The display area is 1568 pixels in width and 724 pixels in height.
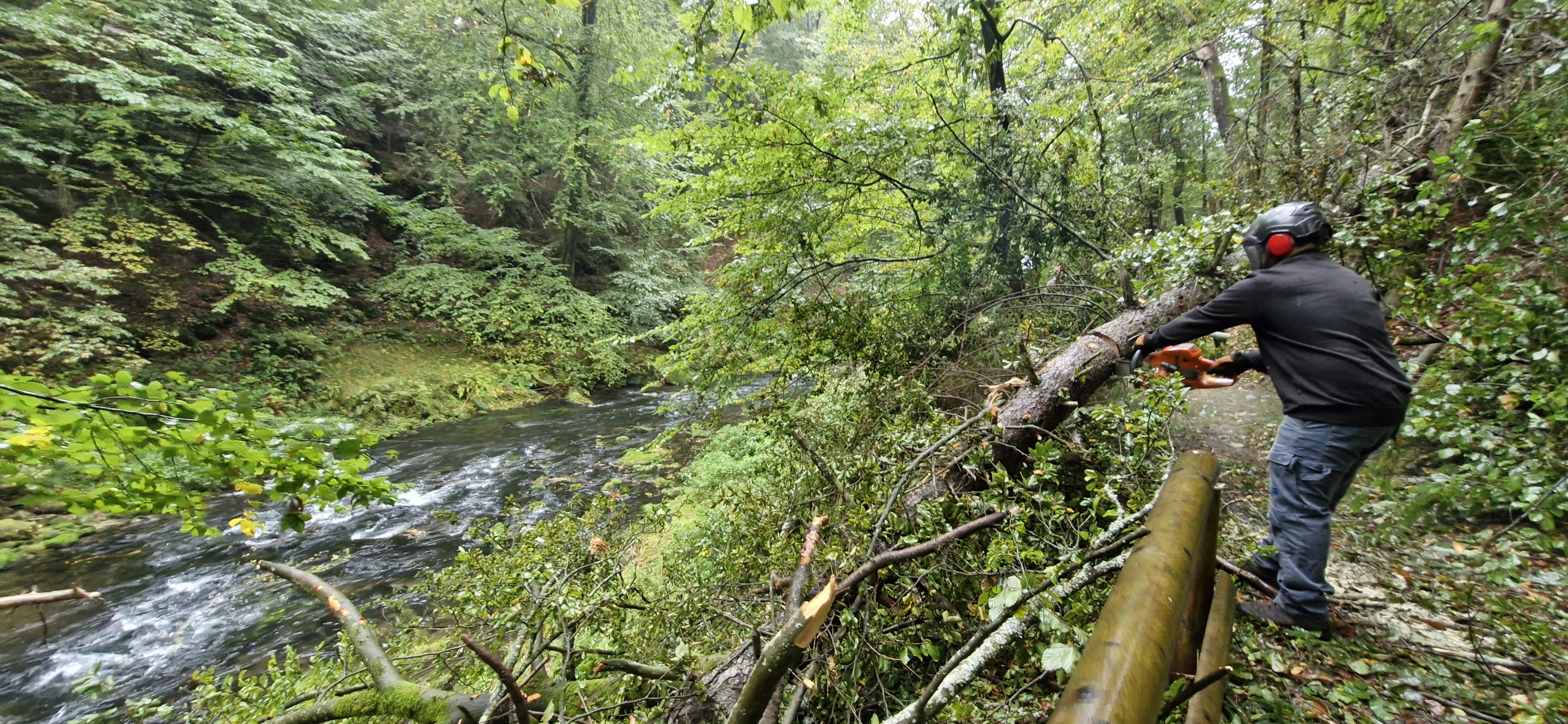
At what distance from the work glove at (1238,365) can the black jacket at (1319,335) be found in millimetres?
65

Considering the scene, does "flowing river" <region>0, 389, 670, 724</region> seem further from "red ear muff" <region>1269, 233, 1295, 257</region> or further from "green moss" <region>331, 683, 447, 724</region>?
"red ear muff" <region>1269, 233, 1295, 257</region>

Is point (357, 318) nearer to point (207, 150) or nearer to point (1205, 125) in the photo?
point (207, 150)

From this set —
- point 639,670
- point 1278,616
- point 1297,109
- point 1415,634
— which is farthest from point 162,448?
point 1297,109

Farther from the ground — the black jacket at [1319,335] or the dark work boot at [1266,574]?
the black jacket at [1319,335]

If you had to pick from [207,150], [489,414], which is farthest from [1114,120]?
[207,150]

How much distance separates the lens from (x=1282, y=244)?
239cm

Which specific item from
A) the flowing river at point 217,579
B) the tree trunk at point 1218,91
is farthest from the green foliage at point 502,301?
the tree trunk at point 1218,91

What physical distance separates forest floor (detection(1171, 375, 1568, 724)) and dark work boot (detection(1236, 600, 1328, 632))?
4 cm

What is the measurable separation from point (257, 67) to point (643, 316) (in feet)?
28.9

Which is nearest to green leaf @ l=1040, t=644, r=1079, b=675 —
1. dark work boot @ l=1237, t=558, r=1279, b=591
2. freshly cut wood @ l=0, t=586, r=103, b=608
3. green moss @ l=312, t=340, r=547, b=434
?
dark work boot @ l=1237, t=558, r=1279, b=591

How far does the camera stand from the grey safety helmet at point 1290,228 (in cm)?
236

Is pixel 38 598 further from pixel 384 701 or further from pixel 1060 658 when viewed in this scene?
pixel 1060 658

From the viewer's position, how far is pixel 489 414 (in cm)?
1161

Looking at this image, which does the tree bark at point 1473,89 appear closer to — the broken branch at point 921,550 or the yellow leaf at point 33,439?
the broken branch at point 921,550
